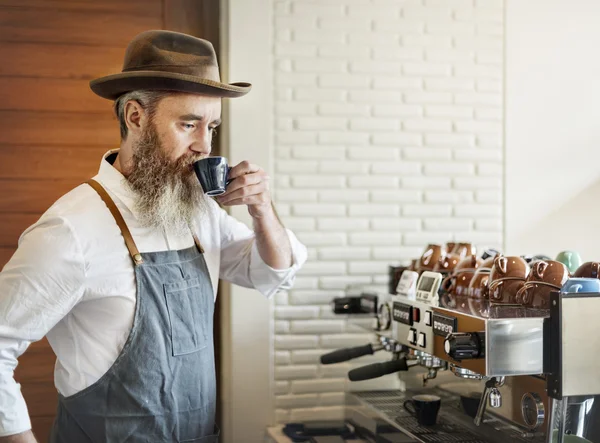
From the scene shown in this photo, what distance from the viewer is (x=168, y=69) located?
6.19 feet

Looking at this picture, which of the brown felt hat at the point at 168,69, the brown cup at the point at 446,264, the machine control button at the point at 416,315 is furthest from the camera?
the brown cup at the point at 446,264

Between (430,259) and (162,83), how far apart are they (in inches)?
51.9

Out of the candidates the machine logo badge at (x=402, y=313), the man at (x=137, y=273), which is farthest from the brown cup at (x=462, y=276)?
the man at (x=137, y=273)

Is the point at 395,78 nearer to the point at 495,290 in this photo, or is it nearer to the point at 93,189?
the point at 495,290

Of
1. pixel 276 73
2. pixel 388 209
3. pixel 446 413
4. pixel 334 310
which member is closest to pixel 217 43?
pixel 276 73

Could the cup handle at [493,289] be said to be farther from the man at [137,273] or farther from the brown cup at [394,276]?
the brown cup at [394,276]

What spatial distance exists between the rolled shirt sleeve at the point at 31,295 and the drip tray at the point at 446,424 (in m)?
1.15

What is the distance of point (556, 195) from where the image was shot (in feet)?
11.5

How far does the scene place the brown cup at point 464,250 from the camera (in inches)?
109

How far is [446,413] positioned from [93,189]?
1.40 m

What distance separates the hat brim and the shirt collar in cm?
21

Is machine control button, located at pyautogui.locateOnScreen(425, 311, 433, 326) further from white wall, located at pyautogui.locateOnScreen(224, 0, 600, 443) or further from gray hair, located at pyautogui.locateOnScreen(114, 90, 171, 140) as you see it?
white wall, located at pyautogui.locateOnScreen(224, 0, 600, 443)

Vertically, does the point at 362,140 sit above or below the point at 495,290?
above

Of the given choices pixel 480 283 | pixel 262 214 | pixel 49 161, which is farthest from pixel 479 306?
pixel 49 161
